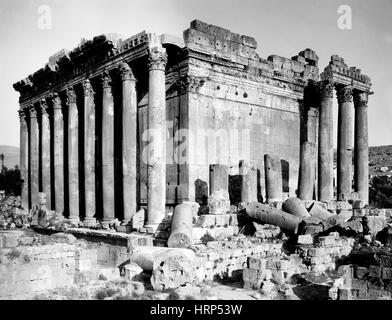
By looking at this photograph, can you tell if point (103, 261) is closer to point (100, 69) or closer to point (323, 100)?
point (100, 69)

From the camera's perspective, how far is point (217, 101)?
2095 centimetres

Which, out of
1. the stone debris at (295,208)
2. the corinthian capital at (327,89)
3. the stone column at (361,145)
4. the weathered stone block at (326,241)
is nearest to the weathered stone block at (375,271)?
the weathered stone block at (326,241)

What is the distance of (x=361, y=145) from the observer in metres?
24.5

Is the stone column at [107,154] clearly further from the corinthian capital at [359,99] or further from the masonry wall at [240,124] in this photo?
the corinthian capital at [359,99]

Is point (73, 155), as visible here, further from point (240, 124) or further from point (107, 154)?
Answer: point (240, 124)

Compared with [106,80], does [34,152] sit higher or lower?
lower

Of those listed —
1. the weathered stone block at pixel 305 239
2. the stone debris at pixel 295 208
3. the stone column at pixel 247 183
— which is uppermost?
the stone column at pixel 247 183

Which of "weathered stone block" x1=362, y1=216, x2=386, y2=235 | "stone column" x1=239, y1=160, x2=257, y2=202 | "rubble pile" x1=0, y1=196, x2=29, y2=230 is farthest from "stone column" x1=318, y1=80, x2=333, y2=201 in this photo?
"rubble pile" x1=0, y1=196, x2=29, y2=230

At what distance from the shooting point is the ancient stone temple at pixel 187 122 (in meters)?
19.0

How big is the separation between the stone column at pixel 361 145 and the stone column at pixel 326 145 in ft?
8.70

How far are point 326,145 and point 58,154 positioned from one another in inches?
581

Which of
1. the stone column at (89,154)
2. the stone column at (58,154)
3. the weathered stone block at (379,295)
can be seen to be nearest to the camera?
the weathered stone block at (379,295)

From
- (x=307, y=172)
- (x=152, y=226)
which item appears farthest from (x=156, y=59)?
(x=307, y=172)
